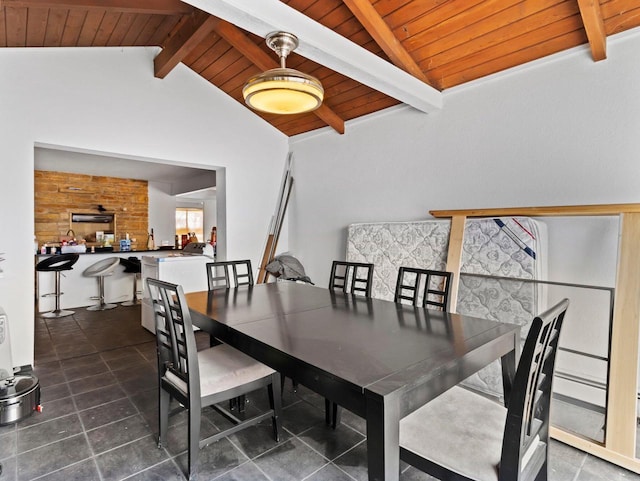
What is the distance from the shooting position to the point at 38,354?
12.3 ft

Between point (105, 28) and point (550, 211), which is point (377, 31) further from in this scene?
point (105, 28)

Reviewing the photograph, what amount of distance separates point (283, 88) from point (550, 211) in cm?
208

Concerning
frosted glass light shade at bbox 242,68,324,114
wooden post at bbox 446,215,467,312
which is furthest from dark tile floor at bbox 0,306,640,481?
frosted glass light shade at bbox 242,68,324,114

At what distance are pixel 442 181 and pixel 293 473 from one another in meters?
2.74

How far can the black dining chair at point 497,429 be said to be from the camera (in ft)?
3.92

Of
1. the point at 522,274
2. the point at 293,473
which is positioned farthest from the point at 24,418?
the point at 522,274

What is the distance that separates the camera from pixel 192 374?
1.83 meters

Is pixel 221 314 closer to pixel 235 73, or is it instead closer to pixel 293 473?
pixel 293 473

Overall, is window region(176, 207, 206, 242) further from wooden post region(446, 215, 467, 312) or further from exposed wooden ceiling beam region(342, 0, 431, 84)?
wooden post region(446, 215, 467, 312)

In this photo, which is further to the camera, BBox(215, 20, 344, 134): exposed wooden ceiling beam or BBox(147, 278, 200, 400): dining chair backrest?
BBox(215, 20, 344, 134): exposed wooden ceiling beam

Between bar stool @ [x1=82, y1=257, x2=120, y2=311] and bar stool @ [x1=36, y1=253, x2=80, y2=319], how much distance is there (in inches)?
14.0

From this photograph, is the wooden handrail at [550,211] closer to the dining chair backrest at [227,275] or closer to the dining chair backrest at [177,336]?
the dining chair backrest at [227,275]

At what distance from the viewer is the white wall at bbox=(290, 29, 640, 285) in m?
2.48

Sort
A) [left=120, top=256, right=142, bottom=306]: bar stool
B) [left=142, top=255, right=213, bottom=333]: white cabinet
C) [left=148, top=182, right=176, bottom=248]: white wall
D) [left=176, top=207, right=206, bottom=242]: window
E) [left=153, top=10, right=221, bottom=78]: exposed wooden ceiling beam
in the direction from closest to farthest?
[left=153, top=10, right=221, bottom=78]: exposed wooden ceiling beam → [left=142, top=255, right=213, bottom=333]: white cabinet → [left=120, top=256, right=142, bottom=306]: bar stool → [left=148, top=182, right=176, bottom=248]: white wall → [left=176, top=207, right=206, bottom=242]: window
